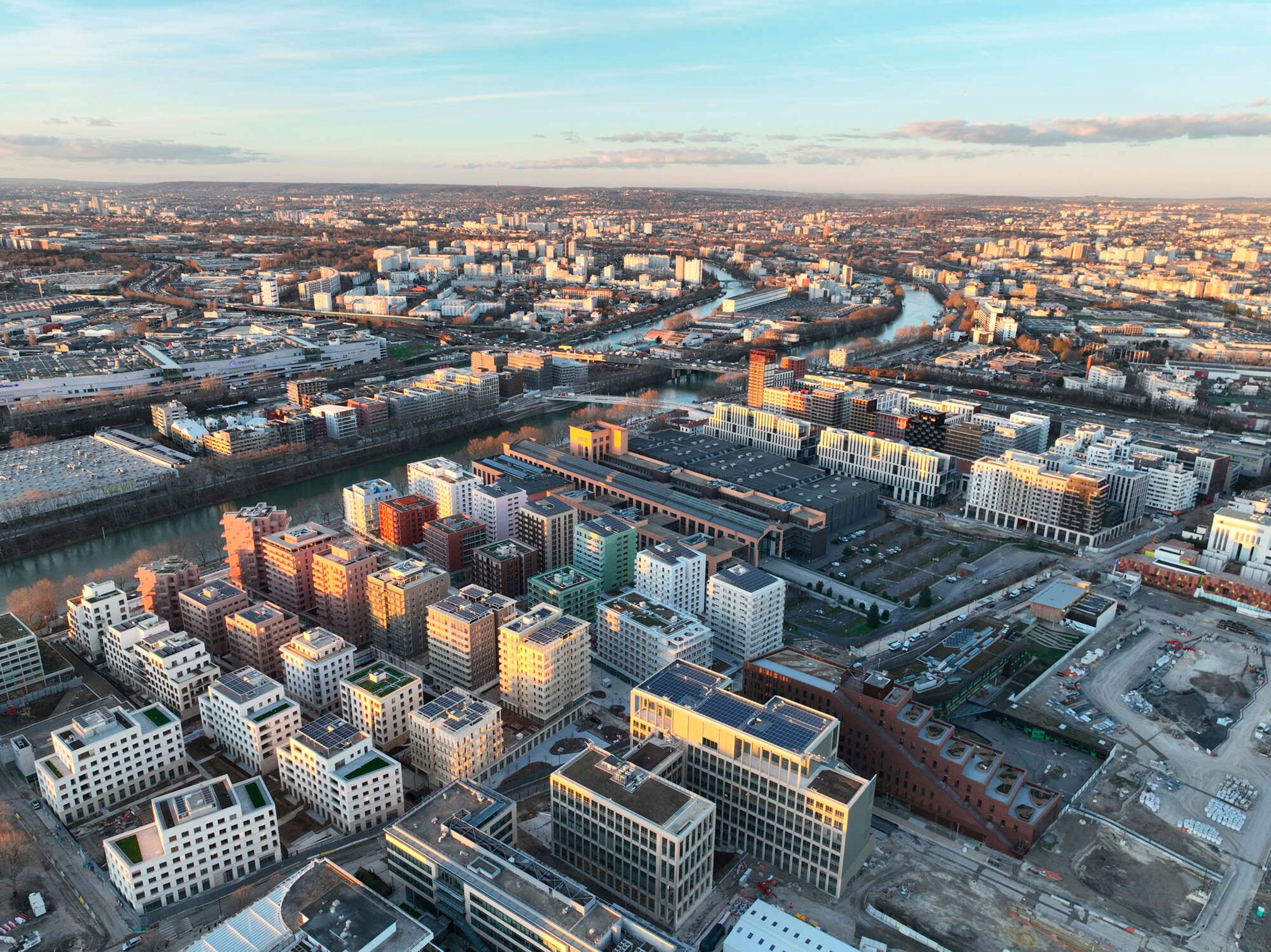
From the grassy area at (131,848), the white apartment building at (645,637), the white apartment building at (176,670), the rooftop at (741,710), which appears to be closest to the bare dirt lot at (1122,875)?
the rooftop at (741,710)

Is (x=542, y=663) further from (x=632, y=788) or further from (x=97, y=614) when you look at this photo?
(x=97, y=614)

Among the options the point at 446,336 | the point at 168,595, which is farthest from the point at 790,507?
the point at 446,336

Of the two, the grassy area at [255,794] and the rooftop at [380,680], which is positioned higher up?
the rooftop at [380,680]

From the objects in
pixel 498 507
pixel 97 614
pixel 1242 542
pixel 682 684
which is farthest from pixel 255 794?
→ pixel 1242 542

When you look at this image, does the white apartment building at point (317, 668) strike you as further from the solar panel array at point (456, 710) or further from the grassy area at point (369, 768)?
the grassy area at point (369, 768)

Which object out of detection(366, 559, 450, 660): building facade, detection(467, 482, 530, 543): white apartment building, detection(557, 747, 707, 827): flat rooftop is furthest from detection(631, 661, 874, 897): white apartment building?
detection(467, 482, 530, 543): white apartment building

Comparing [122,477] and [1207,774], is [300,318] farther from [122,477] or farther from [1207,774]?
[1207,774]
